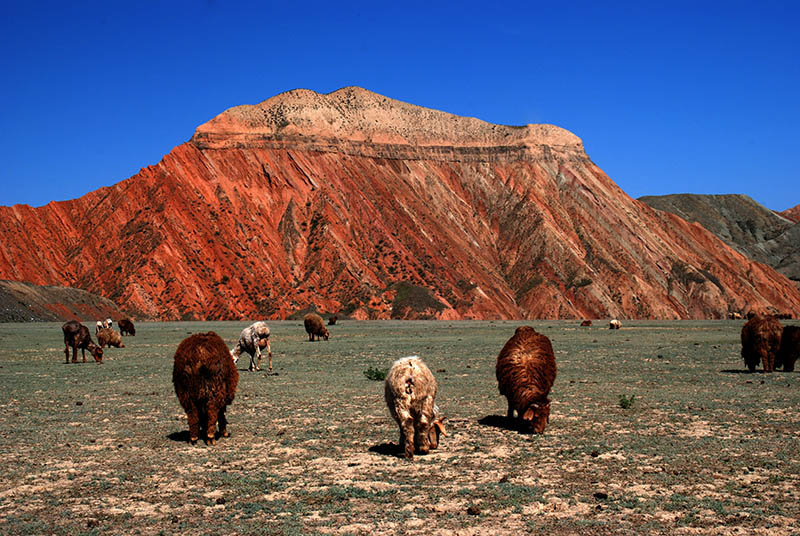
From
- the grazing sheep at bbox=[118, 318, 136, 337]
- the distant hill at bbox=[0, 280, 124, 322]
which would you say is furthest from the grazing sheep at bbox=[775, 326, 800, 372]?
the distant hill at bbox=[0, 280, 124, 322]

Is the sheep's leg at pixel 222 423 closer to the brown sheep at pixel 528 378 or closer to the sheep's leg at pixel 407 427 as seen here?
the sheep's leg at pixel 407 427

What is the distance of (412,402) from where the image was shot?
12.1 metres

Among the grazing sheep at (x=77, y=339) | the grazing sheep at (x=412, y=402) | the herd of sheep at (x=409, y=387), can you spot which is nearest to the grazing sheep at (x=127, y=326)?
the grazing sheep at (x=77, y=339)

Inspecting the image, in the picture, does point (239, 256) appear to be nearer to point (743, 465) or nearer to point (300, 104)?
point (300, 104)

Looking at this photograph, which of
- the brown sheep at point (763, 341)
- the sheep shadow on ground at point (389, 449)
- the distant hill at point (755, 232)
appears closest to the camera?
the sheep shadow on ground at point (389, 449)

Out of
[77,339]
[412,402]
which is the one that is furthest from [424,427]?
[77,339]

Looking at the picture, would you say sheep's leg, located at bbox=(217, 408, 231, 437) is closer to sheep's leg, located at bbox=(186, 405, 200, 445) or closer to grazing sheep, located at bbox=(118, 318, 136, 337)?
sheep's leg, located at bbox=(186, 405, 200, 445)

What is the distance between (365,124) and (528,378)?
4748 inches

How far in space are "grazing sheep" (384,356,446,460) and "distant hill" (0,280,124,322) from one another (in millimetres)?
75867

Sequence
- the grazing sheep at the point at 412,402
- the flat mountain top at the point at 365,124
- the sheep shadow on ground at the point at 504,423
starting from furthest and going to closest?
the flat mountain top at the point at 365,124, the sheep shadow on ground at the point at 504,423, the grazing sheep at the point at 412,402

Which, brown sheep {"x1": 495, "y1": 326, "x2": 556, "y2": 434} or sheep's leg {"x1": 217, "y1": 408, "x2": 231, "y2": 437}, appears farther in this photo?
brown sheep {"x1": 495, "y1": 326, "x2": 556, "y2": 434}

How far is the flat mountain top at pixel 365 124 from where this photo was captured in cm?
12550

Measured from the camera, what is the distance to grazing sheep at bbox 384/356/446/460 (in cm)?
1207

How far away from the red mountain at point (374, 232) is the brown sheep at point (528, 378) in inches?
3332
